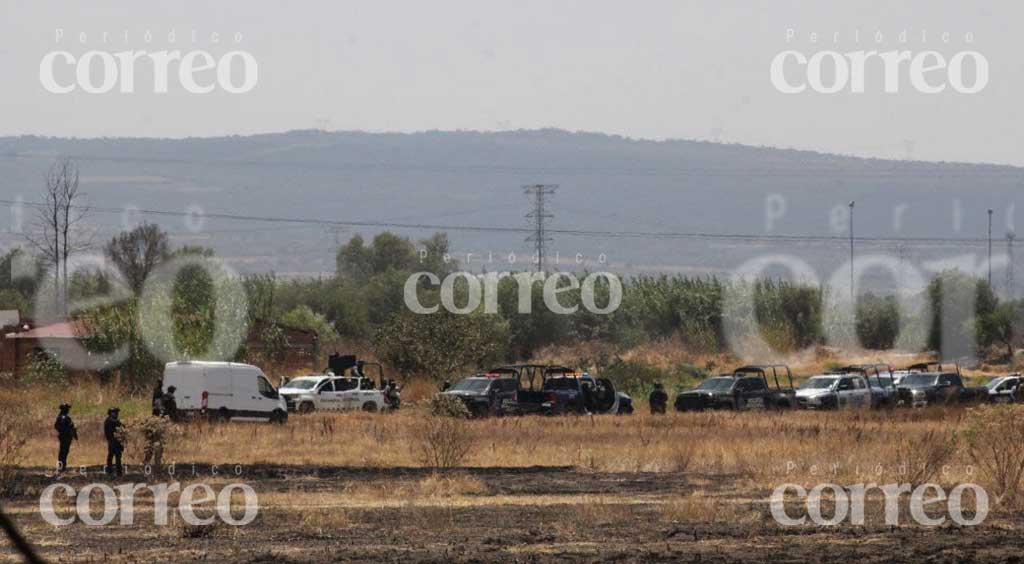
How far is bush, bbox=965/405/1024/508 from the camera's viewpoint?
25.1m

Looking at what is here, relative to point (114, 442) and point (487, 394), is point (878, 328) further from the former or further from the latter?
point (114, 442)

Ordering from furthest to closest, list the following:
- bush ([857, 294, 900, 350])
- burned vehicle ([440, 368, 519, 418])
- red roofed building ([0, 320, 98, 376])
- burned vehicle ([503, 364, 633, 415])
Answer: bush ([857, 294, 900, 350]) → red roofed building ([0, 320, 98, 376]) → burned vehicle ([503, 364, 633, 415]) → burned vehicle ([440, 368, 519, 418])

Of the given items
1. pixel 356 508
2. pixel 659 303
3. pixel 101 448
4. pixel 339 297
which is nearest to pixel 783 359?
pixel 659 303

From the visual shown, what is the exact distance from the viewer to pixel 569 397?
4931cm

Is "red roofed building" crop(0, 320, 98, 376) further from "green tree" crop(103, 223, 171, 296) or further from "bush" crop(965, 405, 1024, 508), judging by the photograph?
"green tree" crop(103, 223, 171, 296)

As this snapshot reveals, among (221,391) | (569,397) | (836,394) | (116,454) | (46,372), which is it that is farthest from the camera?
(46,372)

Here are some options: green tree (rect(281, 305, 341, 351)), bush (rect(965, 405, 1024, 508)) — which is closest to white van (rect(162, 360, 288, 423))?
bush (rect(965, 405, 1024, 508))

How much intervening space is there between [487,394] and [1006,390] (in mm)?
19123

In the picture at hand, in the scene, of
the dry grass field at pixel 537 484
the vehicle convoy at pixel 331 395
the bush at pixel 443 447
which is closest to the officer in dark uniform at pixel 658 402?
the dry grass field at pixel 537 484

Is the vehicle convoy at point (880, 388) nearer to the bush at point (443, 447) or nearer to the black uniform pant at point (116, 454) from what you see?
the bush at point (443, 447)

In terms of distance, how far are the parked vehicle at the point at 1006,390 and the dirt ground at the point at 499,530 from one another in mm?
27474

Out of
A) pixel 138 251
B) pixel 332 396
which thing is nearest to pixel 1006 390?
pixel 332 396

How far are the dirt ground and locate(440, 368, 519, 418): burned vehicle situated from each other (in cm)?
1734

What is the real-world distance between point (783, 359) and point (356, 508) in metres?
74.9
